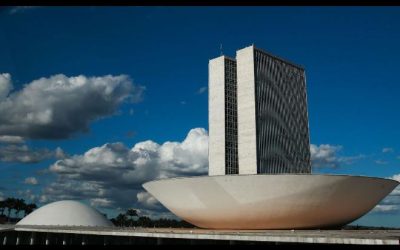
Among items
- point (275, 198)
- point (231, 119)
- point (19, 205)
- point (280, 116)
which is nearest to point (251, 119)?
point (231, 119)

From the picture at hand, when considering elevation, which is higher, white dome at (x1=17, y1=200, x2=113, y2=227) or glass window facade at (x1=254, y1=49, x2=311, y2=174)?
glass window facade at (x1=254, y1=49, x2=311, y2=174)

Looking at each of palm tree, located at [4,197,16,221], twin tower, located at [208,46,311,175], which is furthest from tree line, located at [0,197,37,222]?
twin tower, located at [208,46,311,175]

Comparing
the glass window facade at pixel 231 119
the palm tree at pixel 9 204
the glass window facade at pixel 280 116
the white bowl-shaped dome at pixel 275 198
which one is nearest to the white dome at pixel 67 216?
the glass window facade at pixel 231 119

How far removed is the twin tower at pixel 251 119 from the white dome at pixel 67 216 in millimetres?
26061

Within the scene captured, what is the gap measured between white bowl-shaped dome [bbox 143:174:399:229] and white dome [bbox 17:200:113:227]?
99.3 feet

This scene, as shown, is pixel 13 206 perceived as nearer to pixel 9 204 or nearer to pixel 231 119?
pixel 9 204

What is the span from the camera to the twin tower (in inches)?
3386

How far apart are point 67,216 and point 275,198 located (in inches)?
1727

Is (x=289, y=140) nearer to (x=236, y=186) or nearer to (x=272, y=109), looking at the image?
(x=272, y=109)

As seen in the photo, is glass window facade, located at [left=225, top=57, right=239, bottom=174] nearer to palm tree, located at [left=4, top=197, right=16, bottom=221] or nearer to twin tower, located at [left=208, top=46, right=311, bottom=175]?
twin tower, located at [left=208, top=46, right=311, bottom=175]

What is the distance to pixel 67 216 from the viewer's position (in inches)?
2773

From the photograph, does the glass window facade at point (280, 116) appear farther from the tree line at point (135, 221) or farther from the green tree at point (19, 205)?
the green tree at point (19, 205)
